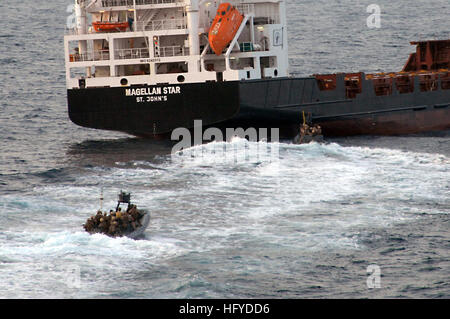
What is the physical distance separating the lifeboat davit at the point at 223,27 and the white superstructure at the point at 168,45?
0.57m

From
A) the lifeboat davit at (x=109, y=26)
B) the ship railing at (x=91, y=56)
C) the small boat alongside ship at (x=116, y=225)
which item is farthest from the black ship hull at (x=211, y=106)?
the small boat alongside ship at (x=116, y=225)

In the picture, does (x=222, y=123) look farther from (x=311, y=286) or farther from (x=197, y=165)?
(x=311, y=286)

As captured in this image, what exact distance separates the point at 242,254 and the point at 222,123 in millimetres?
24850

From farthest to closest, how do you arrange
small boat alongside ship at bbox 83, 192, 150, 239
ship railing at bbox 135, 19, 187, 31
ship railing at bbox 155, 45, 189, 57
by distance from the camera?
ship railing at bbox 135, 19, 187, 31 < ship railing at bbox 155, 45, 189, 57 < small boat alongside ship at bbox 83, 192, 150, 239

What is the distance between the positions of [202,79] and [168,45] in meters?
5.03

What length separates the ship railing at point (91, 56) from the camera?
6366 cm

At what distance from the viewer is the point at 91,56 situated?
64250 millimetres

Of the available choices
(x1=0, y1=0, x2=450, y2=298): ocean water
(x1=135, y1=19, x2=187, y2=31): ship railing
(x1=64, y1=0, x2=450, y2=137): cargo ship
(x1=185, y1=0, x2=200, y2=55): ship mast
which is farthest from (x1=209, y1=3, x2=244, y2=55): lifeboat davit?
(x1=0, y1=0, x2=450, y2=298): ocean water

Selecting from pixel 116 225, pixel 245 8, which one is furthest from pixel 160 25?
pixel 116 225

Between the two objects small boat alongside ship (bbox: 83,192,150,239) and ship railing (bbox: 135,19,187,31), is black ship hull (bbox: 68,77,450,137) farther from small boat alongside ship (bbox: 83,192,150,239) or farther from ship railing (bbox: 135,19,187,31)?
small boat alongside ship (bbox: 83,192,150,239)

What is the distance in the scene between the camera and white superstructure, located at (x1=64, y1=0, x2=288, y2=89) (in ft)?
205

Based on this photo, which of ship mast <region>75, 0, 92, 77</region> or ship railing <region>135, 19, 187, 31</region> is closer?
ship railing <region>135, 19, 187, 31</region>

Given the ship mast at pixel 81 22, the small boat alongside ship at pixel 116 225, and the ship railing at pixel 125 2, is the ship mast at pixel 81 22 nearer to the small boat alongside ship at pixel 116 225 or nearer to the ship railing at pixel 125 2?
the ship railing at pixel 125 2

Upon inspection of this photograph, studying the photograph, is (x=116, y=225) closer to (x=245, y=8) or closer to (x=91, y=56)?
(x=91, y=56)
